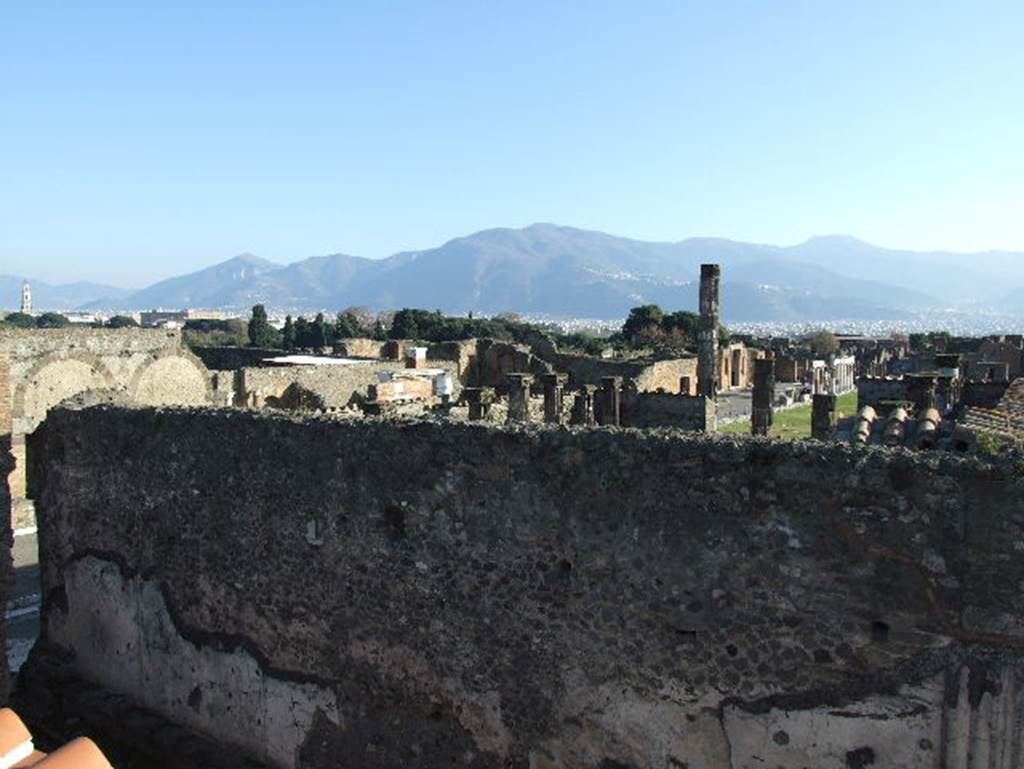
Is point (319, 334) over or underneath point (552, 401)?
underneath

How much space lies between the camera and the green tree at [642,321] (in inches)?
2648

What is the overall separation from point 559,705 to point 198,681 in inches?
147

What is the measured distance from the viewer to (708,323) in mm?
26703

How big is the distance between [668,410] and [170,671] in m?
16.1

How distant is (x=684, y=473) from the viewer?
218 inches

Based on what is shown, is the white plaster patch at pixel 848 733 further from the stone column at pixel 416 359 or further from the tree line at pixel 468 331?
the tree line at pixel 468 331

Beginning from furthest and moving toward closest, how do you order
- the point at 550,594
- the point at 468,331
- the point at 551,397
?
the point at 468,331 → the point at 551,397 → the point at 550,594

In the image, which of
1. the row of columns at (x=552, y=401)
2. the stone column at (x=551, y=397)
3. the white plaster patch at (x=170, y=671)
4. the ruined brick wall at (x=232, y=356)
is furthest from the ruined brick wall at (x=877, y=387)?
the ruined brick wall at (x=232, y=356)

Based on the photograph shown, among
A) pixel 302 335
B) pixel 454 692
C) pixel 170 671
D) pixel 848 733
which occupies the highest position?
pixel 302 335

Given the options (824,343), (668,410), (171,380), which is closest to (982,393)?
(668,410)

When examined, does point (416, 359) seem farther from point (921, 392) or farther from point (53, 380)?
point (921, 392)

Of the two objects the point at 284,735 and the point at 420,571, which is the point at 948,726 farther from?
the point at 284,735

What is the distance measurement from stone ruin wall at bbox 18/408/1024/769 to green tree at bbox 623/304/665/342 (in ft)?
196

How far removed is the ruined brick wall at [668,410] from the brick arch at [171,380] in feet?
37.5
